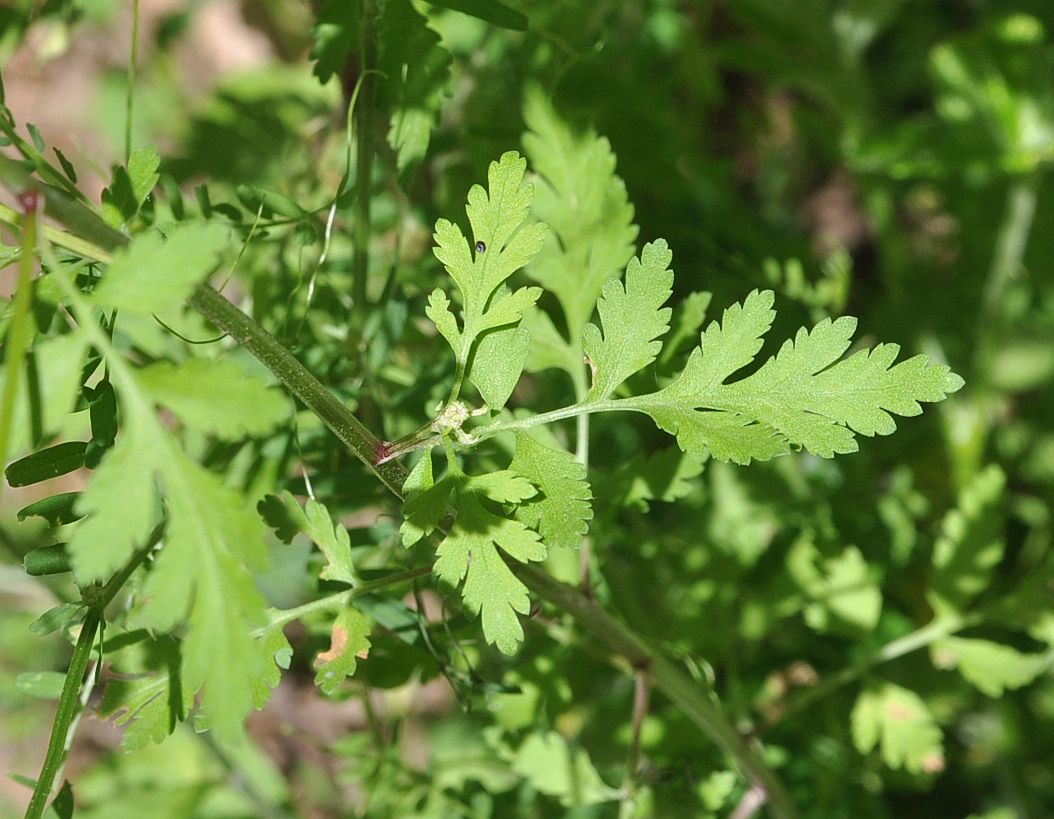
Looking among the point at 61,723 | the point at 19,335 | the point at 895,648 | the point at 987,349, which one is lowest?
the point at 895,648

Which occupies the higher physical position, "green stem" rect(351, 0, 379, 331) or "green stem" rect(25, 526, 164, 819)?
"green stem" rect(351, 0, 379, 331)

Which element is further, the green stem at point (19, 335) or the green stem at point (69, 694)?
the green stem at point (69, 694)

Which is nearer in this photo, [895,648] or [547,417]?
[547,417]

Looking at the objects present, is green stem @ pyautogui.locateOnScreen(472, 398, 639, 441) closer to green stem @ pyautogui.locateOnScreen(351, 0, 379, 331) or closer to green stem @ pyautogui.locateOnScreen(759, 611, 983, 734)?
green stem @ pyautogui.locateOnScreen(351, 0, 379, 331)

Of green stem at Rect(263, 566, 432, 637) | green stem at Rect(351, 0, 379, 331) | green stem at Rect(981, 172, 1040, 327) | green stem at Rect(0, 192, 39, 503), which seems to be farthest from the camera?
green stem at Rect(981, 172, 1040, 327)

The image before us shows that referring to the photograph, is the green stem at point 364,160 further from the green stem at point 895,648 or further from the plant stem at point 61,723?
the green stem at point 895,648

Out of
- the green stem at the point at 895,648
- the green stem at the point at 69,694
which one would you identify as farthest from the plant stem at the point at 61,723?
the green stem at the point at 895,648

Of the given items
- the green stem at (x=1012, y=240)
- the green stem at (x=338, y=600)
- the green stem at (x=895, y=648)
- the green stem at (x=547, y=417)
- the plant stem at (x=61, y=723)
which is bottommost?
the green stem at (x=895, y=648)

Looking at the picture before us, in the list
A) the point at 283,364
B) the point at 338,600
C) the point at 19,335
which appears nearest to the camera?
the point at 19,335

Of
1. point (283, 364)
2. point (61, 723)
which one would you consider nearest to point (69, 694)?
point (61, 723)

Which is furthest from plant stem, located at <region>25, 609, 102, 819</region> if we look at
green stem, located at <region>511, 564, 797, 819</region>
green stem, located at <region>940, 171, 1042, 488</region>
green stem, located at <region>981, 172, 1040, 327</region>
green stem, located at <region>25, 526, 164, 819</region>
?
green stem, located at <region>981, 172, 1040, 327</region>

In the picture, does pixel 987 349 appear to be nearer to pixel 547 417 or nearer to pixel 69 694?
pixel 547 417

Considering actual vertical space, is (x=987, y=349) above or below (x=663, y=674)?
above
